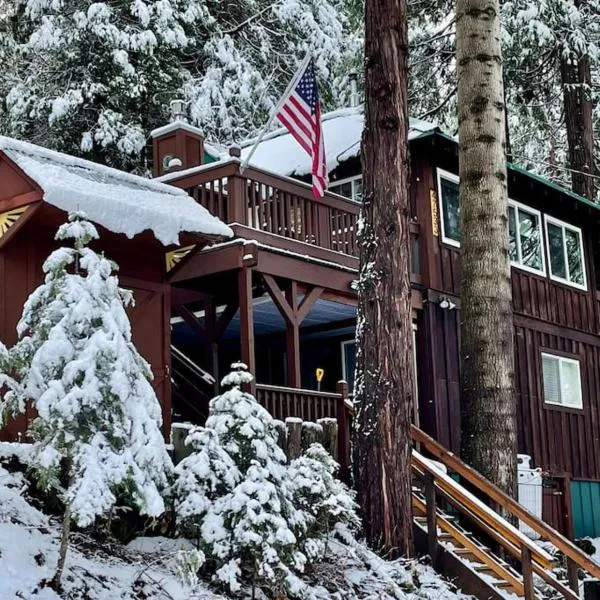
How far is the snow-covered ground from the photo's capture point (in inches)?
270

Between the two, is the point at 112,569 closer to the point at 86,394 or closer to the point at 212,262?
the point at 86,394

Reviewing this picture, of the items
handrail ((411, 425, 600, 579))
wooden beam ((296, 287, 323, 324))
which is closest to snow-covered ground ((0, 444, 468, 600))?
handrail ((411, 425, 600, 579))

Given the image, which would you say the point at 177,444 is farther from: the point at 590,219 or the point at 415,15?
the point at 415,15

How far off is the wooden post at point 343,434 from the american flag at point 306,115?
9.70ft

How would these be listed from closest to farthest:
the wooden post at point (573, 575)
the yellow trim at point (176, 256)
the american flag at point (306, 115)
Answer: the wooden post at point (573, 575), the yellow trim at point (176, 256), the american flag at point (306, 115)

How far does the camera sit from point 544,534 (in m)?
9.32

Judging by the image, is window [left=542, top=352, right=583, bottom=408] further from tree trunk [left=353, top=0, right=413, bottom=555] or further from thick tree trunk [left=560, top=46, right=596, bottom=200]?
tree trunk [left=353, top=0, right=413, bottom=555]

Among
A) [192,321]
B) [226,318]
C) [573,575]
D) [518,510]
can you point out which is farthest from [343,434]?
[192,321]

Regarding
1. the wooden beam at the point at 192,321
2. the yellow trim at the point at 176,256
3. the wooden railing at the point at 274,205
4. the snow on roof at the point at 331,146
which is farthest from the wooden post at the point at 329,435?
the snow on roof at the point at 331,146

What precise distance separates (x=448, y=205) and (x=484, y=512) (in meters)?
8.18

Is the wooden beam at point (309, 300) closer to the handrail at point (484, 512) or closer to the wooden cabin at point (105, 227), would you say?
the wooden cabin at point (105, 227)

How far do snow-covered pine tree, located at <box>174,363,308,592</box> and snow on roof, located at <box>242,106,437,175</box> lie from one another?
8527 mm

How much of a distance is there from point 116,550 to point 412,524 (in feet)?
11.1

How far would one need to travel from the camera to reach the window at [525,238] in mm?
18375
